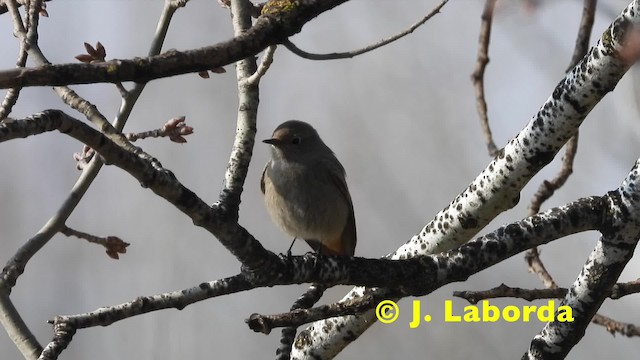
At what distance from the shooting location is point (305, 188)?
3.66 meters

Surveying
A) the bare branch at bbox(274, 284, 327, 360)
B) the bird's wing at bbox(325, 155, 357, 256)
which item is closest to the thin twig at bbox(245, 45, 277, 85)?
the bare branch at bbox(274, 284, 327, 360)

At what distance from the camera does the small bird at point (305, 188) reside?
365cm

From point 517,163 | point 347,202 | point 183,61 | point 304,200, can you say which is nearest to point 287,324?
point 517,163

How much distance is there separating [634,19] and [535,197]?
1.36 metres

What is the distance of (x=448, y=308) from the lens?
225 inches

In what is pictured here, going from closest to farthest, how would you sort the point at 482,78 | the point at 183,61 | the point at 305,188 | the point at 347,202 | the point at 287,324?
the point at 183,61
the point at 287,324
the point at 482,78
the point at 305,188
the point at 347,202

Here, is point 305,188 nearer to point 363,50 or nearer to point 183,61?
point 363,50

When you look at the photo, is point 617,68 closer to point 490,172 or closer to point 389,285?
point 490,172

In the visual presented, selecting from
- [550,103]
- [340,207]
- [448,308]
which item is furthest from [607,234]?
[448,308]

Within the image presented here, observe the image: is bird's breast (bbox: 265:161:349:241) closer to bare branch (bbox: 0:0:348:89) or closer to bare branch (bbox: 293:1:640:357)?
bare branch (bbox: 293:1:640:357)

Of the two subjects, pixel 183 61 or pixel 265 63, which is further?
pixel 265 63

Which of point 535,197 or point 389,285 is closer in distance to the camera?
point 389,285

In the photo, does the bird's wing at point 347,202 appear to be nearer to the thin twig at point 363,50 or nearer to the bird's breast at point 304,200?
the bird's breast at point 304,200

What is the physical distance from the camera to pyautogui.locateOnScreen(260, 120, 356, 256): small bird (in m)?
3.65
